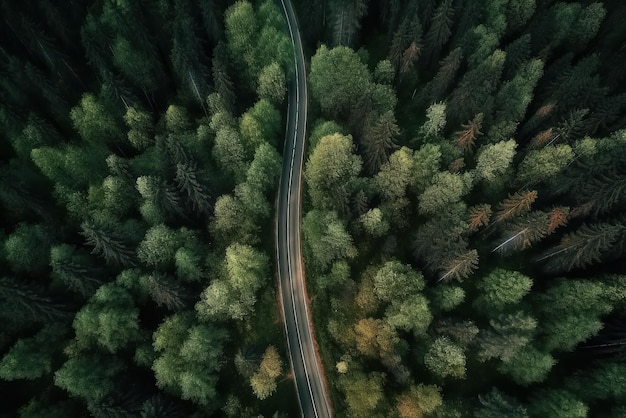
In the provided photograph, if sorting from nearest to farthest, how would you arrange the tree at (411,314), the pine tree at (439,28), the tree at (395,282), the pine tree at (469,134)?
the tree at (411,314) → the tree at (395,282) → the pine tree at (469,134) → the pine tree at (439,28)

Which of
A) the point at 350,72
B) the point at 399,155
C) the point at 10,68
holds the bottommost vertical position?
the point at 399,155

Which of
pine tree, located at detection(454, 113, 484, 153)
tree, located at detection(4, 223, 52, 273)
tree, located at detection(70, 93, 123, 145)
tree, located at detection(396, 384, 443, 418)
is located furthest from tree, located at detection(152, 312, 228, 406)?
pine tree, located at detection(454, 113, 484, 153)

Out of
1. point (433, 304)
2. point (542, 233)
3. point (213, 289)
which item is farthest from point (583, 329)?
point (213, 289)

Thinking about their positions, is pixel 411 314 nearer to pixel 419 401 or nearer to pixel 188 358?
pixel 419 401

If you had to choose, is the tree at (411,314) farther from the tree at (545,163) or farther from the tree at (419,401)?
the tree at (545,163)

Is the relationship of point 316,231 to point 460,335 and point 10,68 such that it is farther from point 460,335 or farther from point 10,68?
point 10,68

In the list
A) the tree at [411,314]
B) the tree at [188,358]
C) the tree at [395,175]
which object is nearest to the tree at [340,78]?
the tree at [395,175]
